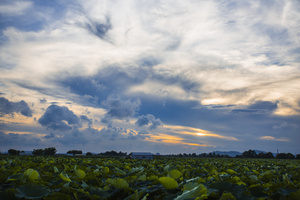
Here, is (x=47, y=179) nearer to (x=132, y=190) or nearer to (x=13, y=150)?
(x=132, y=190)

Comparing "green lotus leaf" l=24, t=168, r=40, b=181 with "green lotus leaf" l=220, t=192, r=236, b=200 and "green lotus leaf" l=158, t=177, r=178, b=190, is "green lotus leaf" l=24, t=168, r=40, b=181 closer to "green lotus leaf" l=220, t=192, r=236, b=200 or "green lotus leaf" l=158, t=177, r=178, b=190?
"green lotus leaf" l=158, t=177, r=178, b=190

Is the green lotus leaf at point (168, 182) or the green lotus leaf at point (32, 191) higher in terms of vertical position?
the green lotus leaf at point (168, 182)

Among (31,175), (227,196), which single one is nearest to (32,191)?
(31,175)

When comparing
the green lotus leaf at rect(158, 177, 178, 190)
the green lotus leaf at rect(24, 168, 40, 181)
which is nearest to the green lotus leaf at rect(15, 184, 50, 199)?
the green lotus leaf at rect(24, 168, 40, 181)

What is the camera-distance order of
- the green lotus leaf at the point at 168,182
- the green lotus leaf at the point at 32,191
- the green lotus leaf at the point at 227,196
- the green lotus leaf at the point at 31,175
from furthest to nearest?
1. the green lotus leaf at the point at 31,175
2. the green lotus leaf at the point at 168,182
3. the green lotus leaf at the point at 32,191
4. the green lotus leaf at the point at 227,196

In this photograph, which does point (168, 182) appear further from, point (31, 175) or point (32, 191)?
point (31, 175)

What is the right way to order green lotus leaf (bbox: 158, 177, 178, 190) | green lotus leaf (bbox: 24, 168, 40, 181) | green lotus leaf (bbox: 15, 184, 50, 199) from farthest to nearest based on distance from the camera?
green lotus leaf (bbox: 24, 168, 40, 181) → green lotus leaf (bbox: 158, 177, 178, 190) → green lotus leaf (bbox: 15, 184, 50, 199)

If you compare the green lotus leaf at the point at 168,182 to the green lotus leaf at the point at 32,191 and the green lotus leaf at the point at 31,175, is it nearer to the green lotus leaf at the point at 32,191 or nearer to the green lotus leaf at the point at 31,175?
the green lotus leaf at the point at 32,191

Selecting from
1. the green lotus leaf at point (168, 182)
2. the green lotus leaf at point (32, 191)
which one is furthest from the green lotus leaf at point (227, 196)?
the green lotus leaf at point (32, 191)

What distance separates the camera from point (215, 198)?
2.76 m

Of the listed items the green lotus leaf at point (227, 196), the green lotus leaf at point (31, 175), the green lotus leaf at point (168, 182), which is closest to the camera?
the green lotus leaf at point (227, 196)

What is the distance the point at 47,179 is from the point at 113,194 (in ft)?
5.16

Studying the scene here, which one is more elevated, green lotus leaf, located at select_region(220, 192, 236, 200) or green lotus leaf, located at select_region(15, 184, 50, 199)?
green lotus leaf, located at select_region(220, 192, 236, 200)

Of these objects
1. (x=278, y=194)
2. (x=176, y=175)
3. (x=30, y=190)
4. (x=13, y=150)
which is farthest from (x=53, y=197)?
(x=13, y=150)
